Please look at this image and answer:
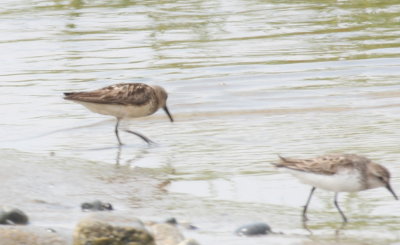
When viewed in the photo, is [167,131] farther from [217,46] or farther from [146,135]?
[217,46]

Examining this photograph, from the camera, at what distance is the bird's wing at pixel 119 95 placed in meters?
11.7

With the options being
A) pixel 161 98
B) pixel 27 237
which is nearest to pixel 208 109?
pixel 161 98

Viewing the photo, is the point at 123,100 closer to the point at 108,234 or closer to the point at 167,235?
the point at 167,235

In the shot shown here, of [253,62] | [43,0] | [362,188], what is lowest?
[43,0]

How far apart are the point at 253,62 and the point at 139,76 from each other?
1652mm

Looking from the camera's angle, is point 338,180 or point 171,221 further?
point 338,180

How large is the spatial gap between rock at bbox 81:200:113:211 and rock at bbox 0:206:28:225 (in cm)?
69

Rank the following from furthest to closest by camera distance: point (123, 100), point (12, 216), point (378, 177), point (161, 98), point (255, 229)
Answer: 1. point (161, 98)
2. point (123, 100)
3. point (378, 177)
4. point (12, 216)
5. point (255, 229)

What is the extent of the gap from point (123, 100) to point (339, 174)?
13.2 ft

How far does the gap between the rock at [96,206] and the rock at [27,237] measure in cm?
119

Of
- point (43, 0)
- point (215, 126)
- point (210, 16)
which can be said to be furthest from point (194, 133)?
point (43, 0)

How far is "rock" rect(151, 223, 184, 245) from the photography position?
734 cm

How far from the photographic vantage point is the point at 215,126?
40.4 feet

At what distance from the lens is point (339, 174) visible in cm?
838
